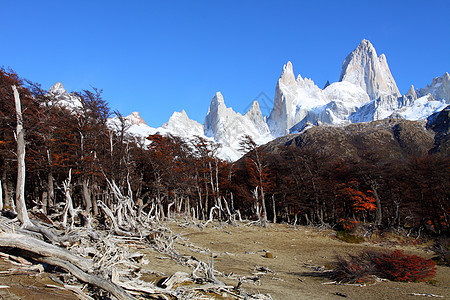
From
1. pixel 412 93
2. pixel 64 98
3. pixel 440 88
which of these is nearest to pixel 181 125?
pixel 412 93

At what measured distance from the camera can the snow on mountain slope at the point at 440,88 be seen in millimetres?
182750

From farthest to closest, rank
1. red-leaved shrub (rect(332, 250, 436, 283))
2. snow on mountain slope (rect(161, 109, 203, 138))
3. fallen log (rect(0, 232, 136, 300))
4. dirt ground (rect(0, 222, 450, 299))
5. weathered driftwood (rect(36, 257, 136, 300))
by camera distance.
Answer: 1. snow on mountain slope (rect(161, 109, 203, 138))
2. red-leaved shrub (rect(332, 250, 436, 283))
3. fallen log (rect(0, 232, 136, 300))
4. dirt ground (rect(0, 222, 450, 299))
5. weathered driftwood (rect(36, 257, 136, 300))

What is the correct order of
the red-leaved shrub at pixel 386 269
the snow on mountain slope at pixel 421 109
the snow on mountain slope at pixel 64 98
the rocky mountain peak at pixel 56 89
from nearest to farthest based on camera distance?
the red-leaved shrub at pixel 386 269
the snow on mountain slope at pixel 64 98
the rocky mountain peak at pixel 56 89
the snow on mountain slope at pixel 421 109

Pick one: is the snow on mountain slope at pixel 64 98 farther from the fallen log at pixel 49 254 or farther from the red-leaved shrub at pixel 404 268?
the red-leaved shrub at pixel 404 268

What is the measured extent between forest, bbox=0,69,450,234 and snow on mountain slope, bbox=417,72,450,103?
663ft

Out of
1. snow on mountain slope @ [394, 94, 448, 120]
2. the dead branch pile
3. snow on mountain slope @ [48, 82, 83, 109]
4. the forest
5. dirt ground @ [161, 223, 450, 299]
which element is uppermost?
snow on mountain slope @ [394, 94, 448, 120]

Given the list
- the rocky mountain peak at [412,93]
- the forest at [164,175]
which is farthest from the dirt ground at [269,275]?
the rocky mountain peak at [412,93]

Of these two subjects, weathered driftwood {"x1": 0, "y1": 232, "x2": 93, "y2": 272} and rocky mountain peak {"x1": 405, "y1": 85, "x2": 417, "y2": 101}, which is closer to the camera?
weathered driftwood {"x1": 0, "y1": 232, "x2": 93, "y2": 272}

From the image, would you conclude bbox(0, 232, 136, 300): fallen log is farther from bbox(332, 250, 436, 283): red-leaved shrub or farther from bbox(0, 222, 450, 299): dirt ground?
bbox(332, 250, 436, 283): red-leaved shrub

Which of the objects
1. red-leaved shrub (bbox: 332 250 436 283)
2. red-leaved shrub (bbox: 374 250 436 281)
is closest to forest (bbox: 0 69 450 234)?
red-leaved shrub (bbox: 332 250 436 283)

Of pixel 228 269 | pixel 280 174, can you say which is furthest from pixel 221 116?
pixel 228 269

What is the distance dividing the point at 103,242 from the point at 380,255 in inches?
406

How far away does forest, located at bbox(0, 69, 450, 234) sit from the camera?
57.9 ft

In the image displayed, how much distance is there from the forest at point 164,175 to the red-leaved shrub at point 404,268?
1190cm
